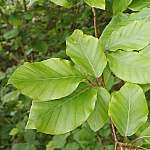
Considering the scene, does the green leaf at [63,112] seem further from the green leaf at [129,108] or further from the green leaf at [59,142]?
the green leaf at [59,142]

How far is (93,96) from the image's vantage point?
27.9 inches

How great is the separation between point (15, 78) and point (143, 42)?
0.24 meters

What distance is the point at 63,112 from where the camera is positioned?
72 centimetres

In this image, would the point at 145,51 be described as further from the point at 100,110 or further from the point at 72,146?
the point at 72,146

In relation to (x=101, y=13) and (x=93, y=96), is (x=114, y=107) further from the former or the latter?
(x=101, y=13)

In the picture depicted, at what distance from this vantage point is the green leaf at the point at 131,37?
2.33ft

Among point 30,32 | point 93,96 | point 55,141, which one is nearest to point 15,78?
point 93,96

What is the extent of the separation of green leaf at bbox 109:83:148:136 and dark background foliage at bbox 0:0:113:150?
1127 millimetres

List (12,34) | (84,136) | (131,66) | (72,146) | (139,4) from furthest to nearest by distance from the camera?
(12,34) < (72,146) < (84,136) < (139,4) < (131,66)

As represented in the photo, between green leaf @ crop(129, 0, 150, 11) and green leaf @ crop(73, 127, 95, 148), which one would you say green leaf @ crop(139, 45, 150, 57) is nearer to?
green leaf @ crop(129, 0, 150, 11)

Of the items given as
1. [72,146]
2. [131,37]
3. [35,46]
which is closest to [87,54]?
[131,37]

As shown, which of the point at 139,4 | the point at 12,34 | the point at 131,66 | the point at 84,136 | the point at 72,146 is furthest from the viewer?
the point at 12,34

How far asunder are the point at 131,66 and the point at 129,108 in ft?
0.24

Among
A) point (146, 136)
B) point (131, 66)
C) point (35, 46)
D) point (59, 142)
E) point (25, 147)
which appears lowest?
point (25, 147)
